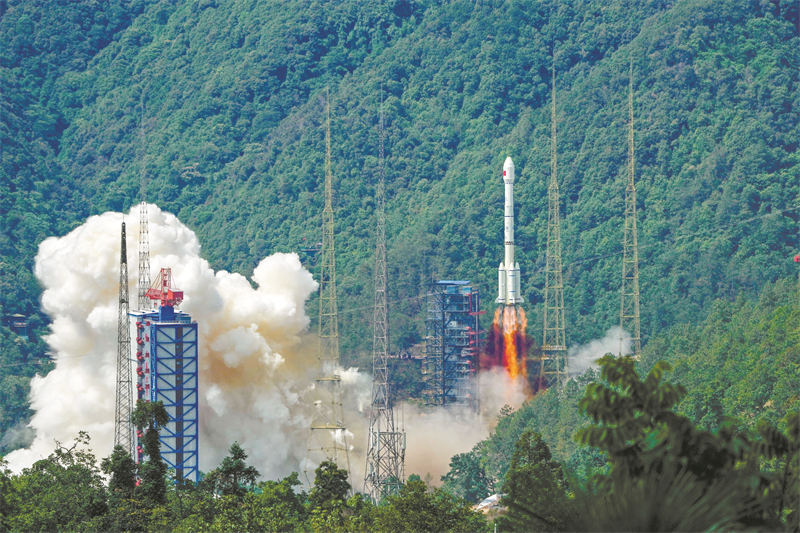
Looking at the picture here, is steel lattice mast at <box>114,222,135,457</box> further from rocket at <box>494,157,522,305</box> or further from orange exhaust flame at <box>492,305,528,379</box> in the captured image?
rocket at <box>494,157,522,305</box>

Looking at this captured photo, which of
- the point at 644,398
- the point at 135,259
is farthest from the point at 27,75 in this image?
the point at 644,398

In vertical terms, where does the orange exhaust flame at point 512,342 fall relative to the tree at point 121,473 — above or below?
above

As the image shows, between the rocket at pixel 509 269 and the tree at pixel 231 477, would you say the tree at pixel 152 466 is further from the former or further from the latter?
the rocket at pixel 509 269

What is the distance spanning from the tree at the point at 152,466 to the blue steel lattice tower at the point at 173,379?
1889cm

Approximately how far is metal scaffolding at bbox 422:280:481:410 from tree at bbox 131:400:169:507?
5461 cm

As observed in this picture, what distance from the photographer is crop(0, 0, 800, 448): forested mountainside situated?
124625 mm

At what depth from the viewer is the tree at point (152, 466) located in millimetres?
49094

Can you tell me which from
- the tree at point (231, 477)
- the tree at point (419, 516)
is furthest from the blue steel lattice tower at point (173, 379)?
the tree at point (419, 516)

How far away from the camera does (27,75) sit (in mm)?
177375

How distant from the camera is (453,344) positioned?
347 feet

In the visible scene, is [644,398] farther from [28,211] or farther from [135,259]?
[28,211]

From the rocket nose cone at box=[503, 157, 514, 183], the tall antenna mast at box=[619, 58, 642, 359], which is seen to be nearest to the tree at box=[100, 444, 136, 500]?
the tall antenna mast at box=[619, 58, 642, 359]

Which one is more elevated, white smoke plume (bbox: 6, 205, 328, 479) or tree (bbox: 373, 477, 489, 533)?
white smoke plume (bbox: 6, 205, 328, 479)

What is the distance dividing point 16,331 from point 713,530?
117m
